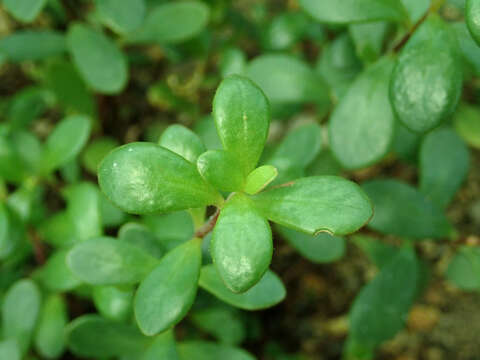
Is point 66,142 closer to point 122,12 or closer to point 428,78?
point 122,12

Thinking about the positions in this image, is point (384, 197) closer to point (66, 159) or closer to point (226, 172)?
point (226, 172)

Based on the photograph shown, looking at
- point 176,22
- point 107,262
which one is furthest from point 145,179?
point 176,22

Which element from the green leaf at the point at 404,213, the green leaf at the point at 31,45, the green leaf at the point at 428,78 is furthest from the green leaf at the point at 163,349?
the green leaf at the point at 31,45

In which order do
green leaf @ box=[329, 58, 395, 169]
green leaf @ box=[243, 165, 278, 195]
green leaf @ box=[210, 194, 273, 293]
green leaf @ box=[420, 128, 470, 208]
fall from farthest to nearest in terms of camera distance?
green leaf @ box=[420, 128, 470, 208] < green leaf @ box=[329, 58, 395, 169] < green leaf @ box=[243, 165, 278, 195] < green leaf @ box=[210, 194, 273, 293]

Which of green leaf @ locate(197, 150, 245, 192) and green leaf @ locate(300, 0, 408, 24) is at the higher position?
green leaf @ locate(300, 0, 408, 24)

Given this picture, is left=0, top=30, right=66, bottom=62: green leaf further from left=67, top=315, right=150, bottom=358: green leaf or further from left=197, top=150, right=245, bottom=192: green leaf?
left=197, top=150, right=245, bottom=192: green leaf

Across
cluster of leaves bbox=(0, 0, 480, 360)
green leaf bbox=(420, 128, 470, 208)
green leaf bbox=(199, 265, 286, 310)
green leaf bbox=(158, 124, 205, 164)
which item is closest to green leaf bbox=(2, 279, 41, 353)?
cluster of leaves bbox=(0, 0, 480, 360)
